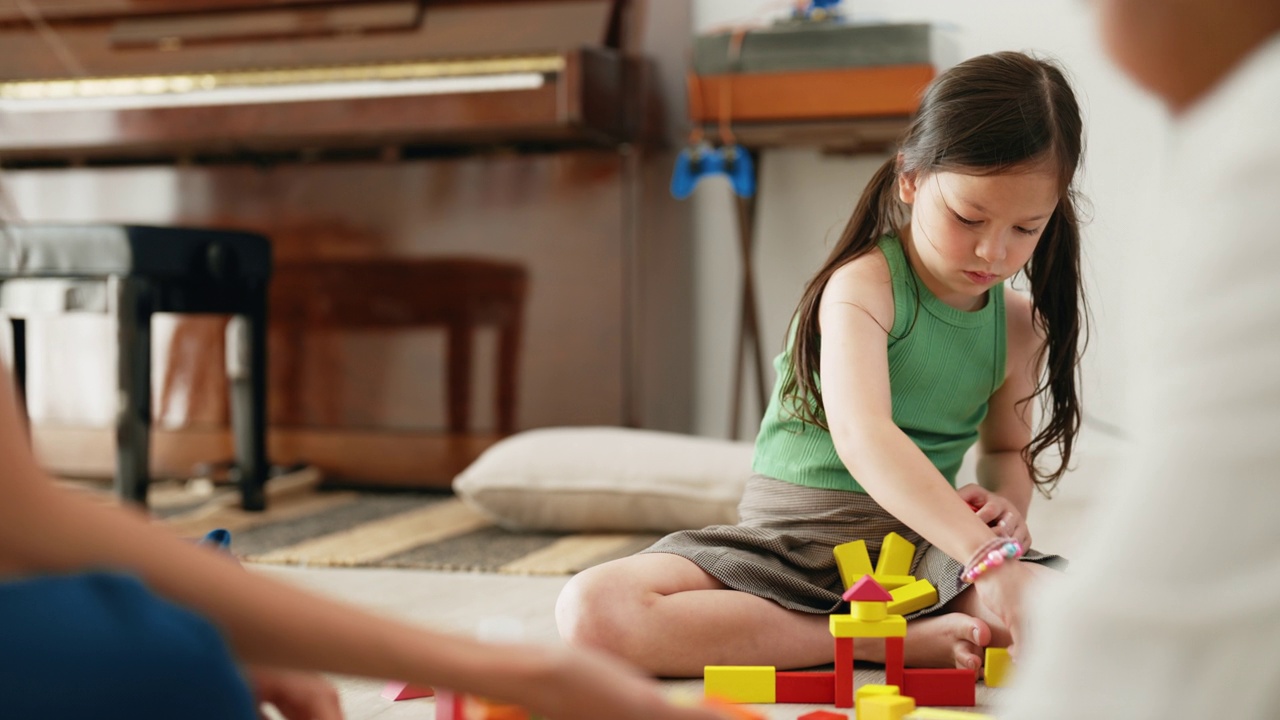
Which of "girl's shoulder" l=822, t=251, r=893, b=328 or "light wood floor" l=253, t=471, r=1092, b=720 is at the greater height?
"girl's shoulder" l=822, t=251, r=893, b=328

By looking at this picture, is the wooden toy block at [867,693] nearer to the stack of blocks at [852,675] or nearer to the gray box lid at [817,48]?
the stack of blocks at [852,675]

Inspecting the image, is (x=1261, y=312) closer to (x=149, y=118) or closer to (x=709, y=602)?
(x=709, y=602)

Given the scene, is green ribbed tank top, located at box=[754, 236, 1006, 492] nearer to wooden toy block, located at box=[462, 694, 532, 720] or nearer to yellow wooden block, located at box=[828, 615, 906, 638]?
yellow wooden block, located at box=[828, 615, 906, 638]

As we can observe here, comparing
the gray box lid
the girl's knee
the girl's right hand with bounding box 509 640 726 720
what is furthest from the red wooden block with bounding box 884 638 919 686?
the gray box lid

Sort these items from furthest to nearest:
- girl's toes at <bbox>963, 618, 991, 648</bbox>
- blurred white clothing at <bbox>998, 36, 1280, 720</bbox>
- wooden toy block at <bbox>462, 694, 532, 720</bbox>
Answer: girl's toes at <bbox>963, 618, 991, 648</bbox>, wooden toy block at <bbox>462, 694, 532, 720</bbox>, blurred white clothing at <bbox>998, 36, 1280, 720</bbox>

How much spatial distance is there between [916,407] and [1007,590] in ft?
1.00

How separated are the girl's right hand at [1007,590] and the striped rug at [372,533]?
723mm

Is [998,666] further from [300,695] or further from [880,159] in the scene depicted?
[880,159]

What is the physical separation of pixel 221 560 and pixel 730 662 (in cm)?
65

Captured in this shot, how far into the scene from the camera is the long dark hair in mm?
1104

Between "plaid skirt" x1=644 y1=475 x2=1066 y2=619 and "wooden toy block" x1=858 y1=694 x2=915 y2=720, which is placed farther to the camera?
"plaid skirt" x1=644 y1=475 x2=1066 y2=619

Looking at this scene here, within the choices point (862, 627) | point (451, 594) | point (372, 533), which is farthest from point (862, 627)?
point (372, 533)

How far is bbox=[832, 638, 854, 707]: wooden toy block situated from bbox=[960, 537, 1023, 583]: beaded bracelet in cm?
11

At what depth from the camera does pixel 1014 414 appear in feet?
4.28
